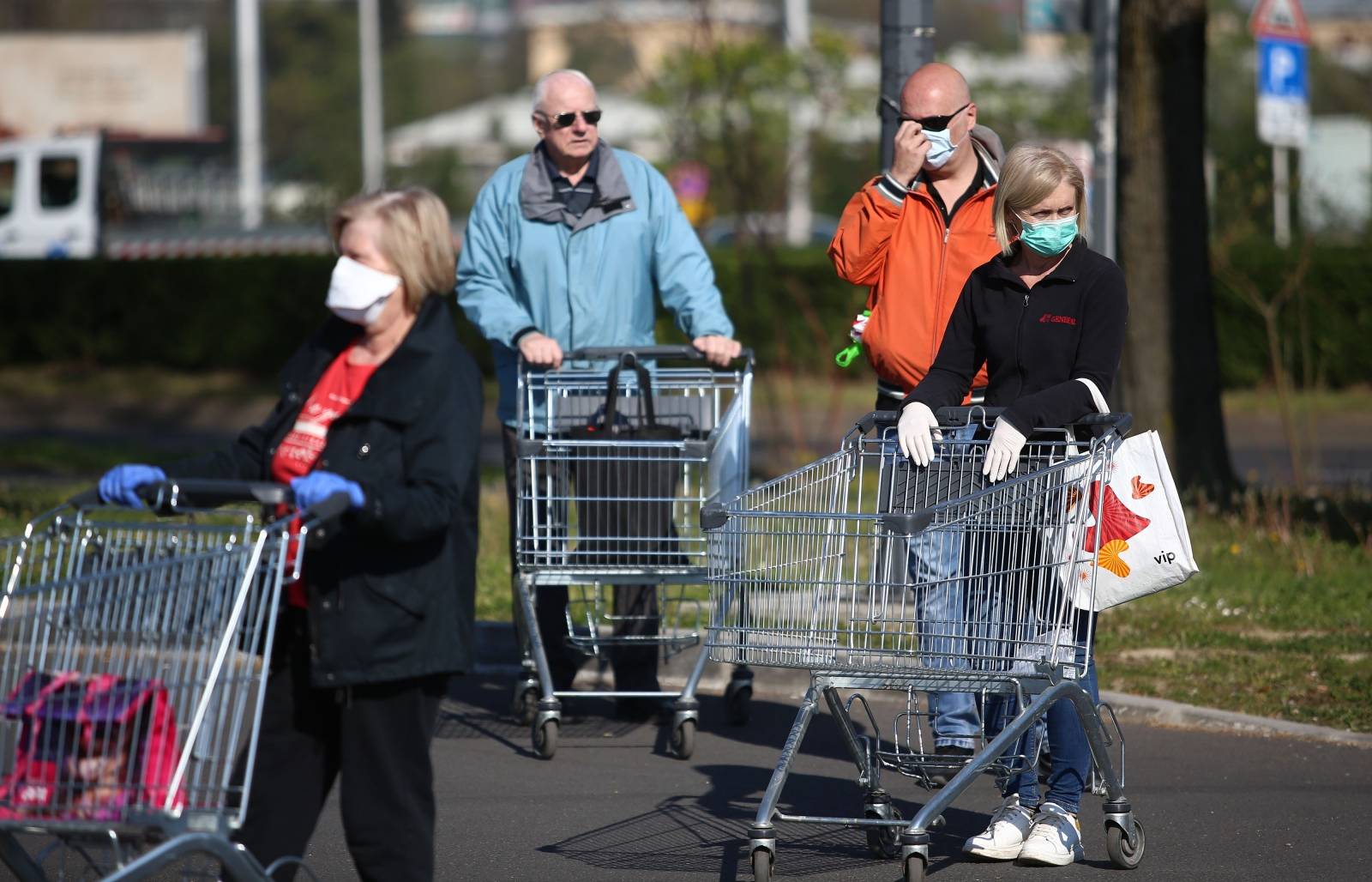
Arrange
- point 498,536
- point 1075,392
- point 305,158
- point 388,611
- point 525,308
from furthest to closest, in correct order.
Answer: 1. point 305,158
2. point 498,536
3. point 525,308
4. point 1075,392
5. point 388,611

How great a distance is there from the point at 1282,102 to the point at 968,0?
117 ft

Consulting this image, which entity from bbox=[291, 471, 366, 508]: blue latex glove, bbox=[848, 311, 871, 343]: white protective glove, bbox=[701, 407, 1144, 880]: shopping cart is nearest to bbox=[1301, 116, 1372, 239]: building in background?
bbox=[848, 311, 871, 343]: white protective glove

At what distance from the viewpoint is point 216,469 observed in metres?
3.96

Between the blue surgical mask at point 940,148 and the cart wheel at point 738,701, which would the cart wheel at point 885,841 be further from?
the blue surgical mask at point 940,148

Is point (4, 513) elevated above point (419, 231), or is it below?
below

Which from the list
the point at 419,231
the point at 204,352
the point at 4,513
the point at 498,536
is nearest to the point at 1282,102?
the point at 498,536

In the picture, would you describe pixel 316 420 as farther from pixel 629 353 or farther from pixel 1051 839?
pixel 629 353

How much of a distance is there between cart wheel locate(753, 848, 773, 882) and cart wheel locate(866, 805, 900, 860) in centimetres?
58

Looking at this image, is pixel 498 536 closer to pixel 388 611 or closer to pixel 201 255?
pixel 388 611

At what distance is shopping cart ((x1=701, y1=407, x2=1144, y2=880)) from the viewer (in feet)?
15.2

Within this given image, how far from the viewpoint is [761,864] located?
4.72m

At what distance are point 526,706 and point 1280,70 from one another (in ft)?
28.1

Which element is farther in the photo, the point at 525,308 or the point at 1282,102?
the point at 1282,102

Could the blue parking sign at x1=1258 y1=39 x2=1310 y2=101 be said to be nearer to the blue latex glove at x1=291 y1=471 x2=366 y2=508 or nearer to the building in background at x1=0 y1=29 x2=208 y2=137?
the blue latex glove at x1=291 y1=471 x2=366 y2=508
